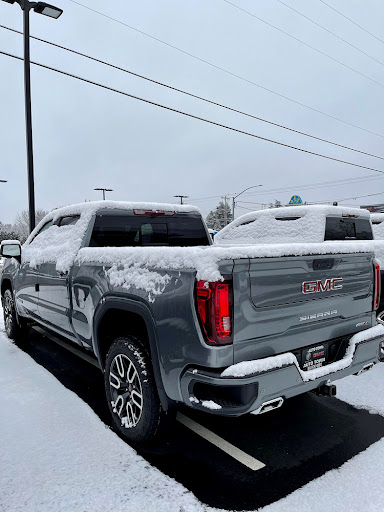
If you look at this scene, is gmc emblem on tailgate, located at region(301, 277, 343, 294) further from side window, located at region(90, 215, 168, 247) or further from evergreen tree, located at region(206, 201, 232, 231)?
evergreen tree, located at region(206, 201, 232, 231)

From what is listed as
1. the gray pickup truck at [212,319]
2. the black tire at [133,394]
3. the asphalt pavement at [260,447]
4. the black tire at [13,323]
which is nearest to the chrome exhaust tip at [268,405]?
the gray pickup truck at [212,319]

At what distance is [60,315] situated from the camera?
13.8 feet

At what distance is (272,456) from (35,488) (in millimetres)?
1689

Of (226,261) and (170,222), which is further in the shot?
(170,222)

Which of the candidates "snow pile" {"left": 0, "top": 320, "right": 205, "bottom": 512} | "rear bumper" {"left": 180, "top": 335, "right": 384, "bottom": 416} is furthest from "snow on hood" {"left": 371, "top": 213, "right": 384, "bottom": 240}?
"snow pile" {"left": 0, "top": 320, "right": 205, "bottom": 512}

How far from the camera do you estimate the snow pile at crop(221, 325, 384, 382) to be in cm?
230

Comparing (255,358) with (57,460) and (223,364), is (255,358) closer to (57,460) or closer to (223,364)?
(223,364)

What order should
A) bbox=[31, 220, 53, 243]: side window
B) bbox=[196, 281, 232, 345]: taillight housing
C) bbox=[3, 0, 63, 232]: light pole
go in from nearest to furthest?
bbox=[196, 281, 232, 345]: taillight housing → bbox=[31, 220, 53, 243]: side window → bbox=[3, 0, 63, 232]: light pole

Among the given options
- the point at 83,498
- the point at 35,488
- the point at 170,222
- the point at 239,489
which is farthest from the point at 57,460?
the point at 170,222

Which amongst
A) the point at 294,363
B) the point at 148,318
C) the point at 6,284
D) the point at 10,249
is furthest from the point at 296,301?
the point at 6,284

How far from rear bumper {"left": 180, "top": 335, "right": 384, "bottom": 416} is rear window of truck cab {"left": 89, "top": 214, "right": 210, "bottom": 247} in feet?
6.86

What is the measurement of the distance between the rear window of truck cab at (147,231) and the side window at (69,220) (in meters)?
0.46

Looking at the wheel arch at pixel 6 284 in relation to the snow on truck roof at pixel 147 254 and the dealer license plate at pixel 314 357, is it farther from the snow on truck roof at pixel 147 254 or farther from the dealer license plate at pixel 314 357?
the dealer license plate at pixel 314 357

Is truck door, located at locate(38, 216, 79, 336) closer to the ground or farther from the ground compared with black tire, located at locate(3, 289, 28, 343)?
farther from the ground
